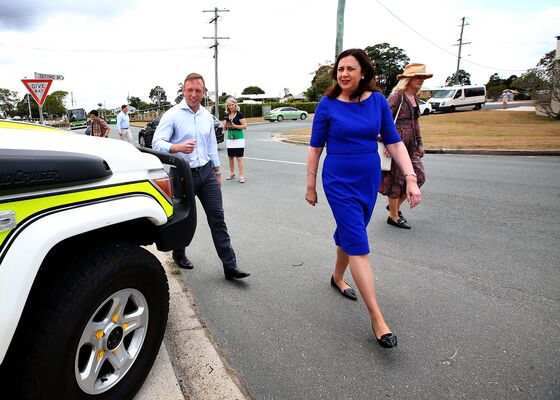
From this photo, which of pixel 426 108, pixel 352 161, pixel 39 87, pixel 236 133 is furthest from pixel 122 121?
pixel 426 108

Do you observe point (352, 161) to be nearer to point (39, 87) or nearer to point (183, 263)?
point (183, 263)

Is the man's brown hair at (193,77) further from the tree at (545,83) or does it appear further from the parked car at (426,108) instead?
the parked car at (426,108)

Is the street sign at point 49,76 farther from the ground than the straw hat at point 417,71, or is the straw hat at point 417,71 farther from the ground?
the street sign at point 49,76

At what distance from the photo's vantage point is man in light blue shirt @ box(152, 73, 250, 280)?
132 inches

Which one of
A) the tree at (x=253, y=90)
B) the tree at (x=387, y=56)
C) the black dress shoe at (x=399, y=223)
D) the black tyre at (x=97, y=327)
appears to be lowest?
the black dress shoe at (x=399, y=223)

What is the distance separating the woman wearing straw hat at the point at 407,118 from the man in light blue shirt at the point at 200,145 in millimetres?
2123

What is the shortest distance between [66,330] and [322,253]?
2.87m

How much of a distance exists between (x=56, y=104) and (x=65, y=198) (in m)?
117

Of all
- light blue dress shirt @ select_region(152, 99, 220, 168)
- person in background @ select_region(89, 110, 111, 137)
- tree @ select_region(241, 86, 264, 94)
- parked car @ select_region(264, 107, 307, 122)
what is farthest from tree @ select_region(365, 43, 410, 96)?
light blue dress shirt @ select_region(152, 99, 220, 168)

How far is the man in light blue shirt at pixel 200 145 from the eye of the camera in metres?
3.36

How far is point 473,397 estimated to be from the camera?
2098mm

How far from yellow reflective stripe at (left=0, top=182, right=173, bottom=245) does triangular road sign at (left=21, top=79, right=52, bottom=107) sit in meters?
11.0

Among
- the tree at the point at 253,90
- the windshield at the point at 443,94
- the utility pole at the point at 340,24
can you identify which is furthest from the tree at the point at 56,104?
the utility pole at the point at 340,24

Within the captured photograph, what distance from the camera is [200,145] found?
348 cm
